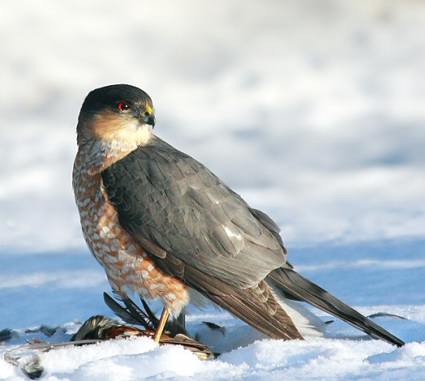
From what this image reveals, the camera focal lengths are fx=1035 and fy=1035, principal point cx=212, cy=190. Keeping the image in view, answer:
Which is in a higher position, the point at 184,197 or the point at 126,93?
the point at 126,93

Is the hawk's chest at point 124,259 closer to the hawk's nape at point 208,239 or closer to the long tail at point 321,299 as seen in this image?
the hawk's nape at point 208,239

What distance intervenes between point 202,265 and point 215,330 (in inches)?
21.0

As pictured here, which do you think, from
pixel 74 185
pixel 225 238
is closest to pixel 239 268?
pixel 225 238

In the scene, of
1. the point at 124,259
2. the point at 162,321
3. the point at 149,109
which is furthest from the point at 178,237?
the point at 149,109

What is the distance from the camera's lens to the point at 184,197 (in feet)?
19.9

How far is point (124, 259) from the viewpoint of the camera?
5.93 meters

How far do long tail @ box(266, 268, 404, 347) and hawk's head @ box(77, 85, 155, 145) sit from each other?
120 centimetres

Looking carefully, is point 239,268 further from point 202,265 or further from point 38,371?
point 38,371

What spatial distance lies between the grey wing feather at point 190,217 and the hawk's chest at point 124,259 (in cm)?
6

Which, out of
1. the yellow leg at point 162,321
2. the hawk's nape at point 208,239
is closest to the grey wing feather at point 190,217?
the hawk's nape at point 208,239

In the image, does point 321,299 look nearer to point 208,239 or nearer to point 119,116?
point 208,239

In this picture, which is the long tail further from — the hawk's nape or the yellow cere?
the yellow cere

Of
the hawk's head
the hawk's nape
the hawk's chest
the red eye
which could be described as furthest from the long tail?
the red eye

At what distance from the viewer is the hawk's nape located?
5.89 m
